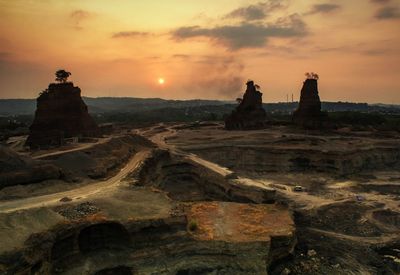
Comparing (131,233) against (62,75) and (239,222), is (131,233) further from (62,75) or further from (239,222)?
(62,75)

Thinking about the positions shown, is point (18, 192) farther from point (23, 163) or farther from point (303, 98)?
point (303, 98)

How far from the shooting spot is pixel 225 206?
147 ft

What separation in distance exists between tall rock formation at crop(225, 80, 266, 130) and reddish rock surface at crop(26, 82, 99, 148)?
5338cm

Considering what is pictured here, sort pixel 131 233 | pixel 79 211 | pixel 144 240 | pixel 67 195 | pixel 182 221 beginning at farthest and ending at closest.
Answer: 1. pixel 67 195
2. pixel 182 221
3. pixel 79 211
4. pixel 144 240
5. pixel 131 233

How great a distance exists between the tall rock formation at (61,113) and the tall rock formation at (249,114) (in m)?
53.2

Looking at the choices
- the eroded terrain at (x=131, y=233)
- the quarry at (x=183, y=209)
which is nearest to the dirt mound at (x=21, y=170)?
the quarry at (x=183, y=209)

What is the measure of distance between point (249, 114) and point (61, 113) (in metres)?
63.5

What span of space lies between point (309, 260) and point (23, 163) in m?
31.3

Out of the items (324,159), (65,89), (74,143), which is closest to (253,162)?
(324,159)

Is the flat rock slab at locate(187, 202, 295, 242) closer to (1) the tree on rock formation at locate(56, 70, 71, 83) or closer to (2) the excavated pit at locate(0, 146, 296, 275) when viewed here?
(2) the excavated pit at locate(0, 146, 296, 275)

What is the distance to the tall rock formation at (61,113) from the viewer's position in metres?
81.8

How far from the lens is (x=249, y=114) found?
13112 centimetres

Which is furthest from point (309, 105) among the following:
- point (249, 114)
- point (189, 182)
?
point (189, 182)

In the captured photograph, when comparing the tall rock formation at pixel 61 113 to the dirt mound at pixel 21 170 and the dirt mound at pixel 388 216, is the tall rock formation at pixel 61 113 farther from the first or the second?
the dirt mound at pixel 388 216
